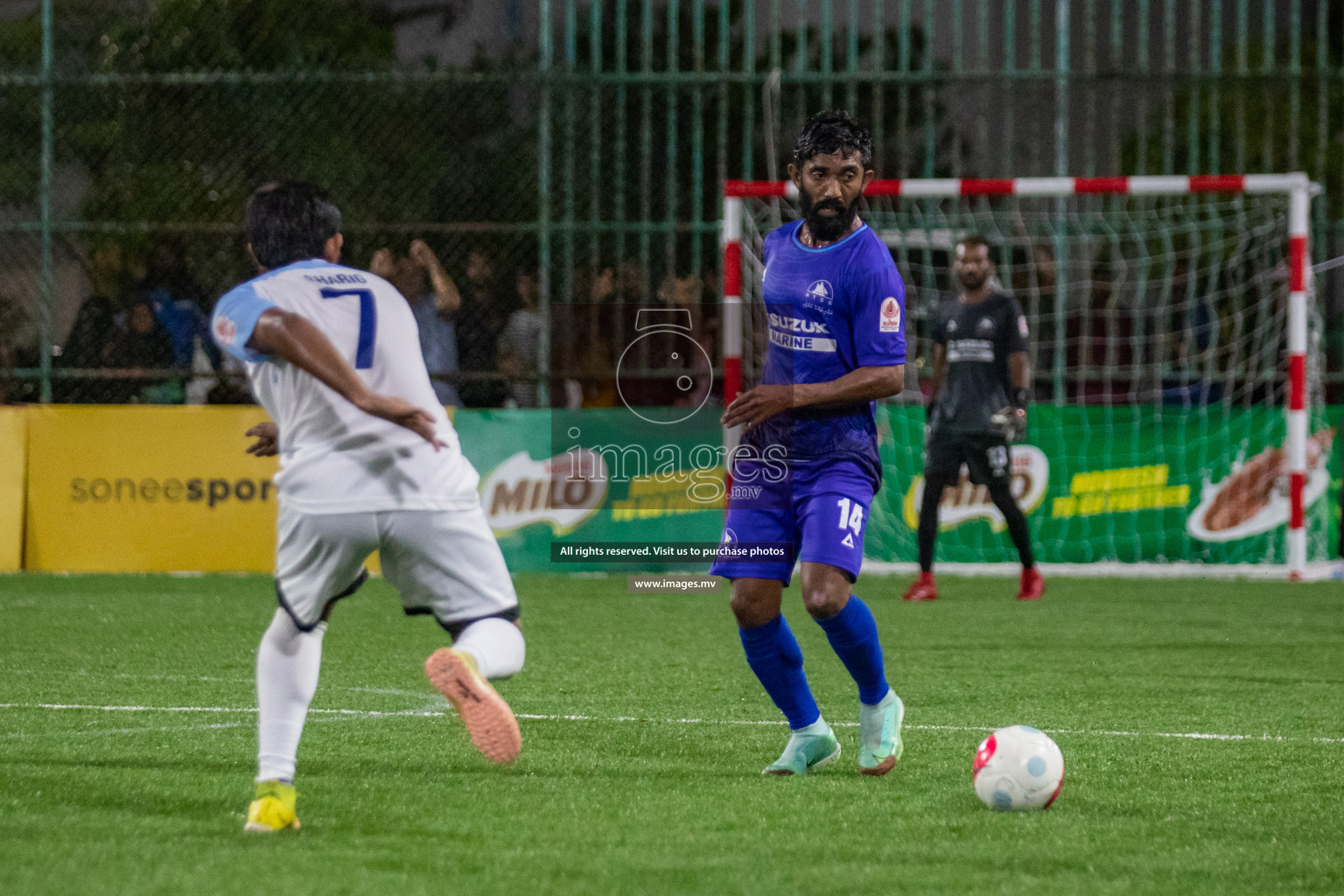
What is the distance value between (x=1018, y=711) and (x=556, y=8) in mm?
8237

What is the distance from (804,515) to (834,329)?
1.83 feet

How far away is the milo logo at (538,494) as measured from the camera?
12148 mm

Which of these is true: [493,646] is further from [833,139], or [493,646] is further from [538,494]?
[538,494]

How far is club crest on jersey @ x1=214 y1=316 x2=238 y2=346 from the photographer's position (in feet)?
13.4

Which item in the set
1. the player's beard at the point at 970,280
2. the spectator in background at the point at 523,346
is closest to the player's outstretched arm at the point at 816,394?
the player's beard at the point at 970,280

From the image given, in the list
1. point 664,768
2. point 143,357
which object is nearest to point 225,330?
point 664,768

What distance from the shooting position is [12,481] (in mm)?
12094

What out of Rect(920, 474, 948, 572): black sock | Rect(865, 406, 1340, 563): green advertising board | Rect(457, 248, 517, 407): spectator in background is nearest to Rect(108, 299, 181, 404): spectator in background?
Rect(457, 248, 517, 407): spectator in background

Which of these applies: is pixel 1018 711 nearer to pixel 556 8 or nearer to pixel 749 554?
pixel 749 554

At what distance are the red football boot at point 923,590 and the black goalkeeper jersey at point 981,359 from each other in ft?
2.97

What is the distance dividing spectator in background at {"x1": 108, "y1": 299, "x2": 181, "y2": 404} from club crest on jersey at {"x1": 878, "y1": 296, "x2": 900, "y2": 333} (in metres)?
8.87

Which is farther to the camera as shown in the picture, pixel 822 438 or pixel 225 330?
pixel 822 438

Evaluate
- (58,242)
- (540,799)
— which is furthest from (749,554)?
(58,242)

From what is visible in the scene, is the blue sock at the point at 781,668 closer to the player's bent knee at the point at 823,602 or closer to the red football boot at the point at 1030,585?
the player's bent knee at the point at 823,602
